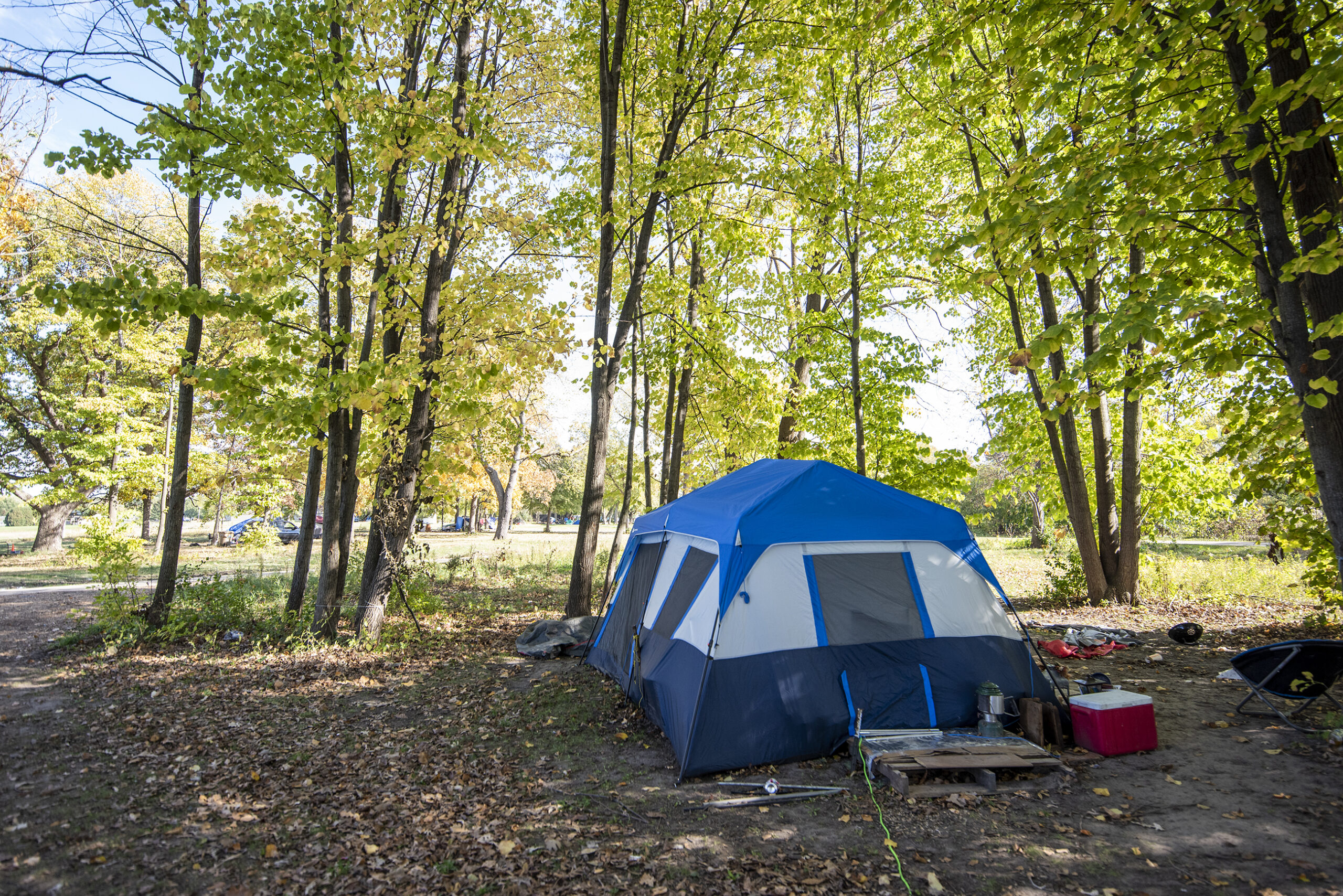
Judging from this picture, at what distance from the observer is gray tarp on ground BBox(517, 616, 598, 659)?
821 centimetres

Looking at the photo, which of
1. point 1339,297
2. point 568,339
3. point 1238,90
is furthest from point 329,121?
point 1339,297

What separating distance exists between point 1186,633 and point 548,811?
799cm

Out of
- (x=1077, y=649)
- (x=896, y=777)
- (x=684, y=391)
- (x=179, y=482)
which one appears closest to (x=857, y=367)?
(x=684, y=391)

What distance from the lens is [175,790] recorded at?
169 inches

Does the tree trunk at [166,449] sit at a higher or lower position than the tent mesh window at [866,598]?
higher

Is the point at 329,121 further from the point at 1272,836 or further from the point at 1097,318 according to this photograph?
the point at 1272,836

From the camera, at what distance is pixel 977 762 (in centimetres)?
436

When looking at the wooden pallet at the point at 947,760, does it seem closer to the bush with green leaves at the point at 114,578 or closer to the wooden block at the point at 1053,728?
the wooden block at the point at 1053,728

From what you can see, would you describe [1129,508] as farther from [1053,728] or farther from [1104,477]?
[1053,728]

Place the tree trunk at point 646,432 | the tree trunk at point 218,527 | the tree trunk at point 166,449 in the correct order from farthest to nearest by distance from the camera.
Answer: the tree trunk at point 218,527, the tree trunk at point 166,449, the tree trunk at point 646,432

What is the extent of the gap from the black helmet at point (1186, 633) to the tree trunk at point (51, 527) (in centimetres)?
2821

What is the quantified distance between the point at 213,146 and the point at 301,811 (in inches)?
251

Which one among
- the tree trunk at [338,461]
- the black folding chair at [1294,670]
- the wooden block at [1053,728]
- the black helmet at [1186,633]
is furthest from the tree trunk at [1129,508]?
the tree trunk at [338,461]

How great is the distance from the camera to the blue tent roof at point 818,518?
17.2 feet
